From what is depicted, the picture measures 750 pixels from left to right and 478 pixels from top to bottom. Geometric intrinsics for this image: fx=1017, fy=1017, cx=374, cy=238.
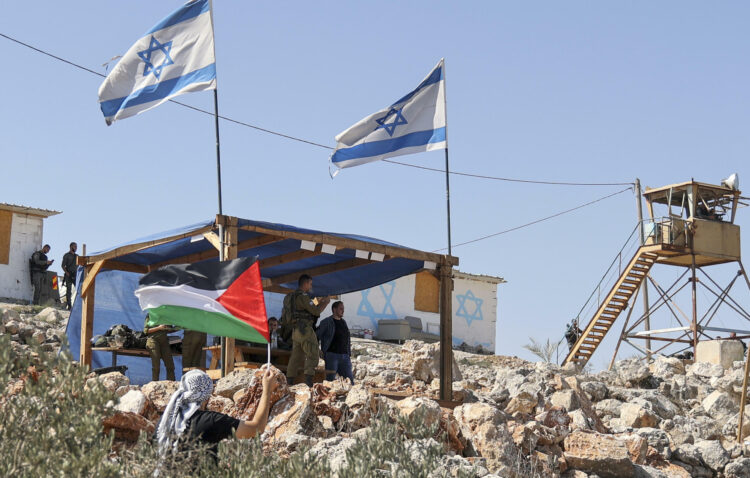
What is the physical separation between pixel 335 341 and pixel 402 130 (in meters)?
3.69

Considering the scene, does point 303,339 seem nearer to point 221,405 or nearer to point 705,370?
point 221,405

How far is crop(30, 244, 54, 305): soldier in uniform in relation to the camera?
2844 centimetres

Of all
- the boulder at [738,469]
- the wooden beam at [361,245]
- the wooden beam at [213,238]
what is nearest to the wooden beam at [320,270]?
the wooden beam at [361,245]

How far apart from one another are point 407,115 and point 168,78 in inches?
151

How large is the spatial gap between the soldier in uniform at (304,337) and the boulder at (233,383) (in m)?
1.86

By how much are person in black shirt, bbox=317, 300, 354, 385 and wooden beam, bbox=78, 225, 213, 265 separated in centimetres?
238

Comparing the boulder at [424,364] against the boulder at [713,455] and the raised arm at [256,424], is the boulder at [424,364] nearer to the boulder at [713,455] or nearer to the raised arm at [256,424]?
the boulder at [713,455]

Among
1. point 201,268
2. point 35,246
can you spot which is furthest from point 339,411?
point 35,246

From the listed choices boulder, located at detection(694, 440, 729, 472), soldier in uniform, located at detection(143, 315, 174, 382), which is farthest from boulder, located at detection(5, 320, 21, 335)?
boulder, located at detection(694, 440, 729, 472)

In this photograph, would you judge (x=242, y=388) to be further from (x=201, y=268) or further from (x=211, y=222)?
(x=211, y=222)

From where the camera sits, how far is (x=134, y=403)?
10.9 meters

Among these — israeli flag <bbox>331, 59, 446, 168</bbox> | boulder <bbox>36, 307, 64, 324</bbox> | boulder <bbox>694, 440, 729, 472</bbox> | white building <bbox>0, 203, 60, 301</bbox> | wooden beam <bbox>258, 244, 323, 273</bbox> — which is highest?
israeli flag <bbox>331, 59, 446, 168</bbox>

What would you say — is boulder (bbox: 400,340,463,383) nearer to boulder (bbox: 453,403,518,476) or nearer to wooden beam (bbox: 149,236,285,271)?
wooden beam (bbox: 149,236,285,271)

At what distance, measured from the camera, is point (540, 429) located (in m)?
12.7
